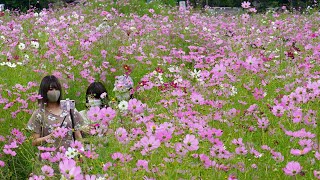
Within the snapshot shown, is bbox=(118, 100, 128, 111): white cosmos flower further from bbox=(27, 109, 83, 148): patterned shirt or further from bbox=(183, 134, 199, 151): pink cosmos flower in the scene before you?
bbox=(27, 109, 83, 148): patterned shirt

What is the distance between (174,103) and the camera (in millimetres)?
3789

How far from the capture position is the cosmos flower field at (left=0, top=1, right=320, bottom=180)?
98.9 inches

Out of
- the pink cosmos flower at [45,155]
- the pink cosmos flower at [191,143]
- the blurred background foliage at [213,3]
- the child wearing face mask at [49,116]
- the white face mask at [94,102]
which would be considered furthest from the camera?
the blurred background foliage at [213,3]

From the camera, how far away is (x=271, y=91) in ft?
14.3

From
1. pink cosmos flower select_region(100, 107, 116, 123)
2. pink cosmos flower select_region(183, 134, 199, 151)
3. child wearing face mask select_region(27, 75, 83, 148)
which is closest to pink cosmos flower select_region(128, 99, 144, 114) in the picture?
pink cosmos flower select_region(100, 107, 116, 123)

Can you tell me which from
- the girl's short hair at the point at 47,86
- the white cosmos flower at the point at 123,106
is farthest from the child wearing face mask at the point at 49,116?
the white cosmos flower at the point at 123,106

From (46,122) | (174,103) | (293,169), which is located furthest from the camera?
(174,103)

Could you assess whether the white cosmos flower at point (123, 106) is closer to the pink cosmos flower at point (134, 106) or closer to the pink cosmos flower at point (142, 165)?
the pink cosmos flower at point (134, 106)

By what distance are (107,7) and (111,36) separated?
16.7 feet

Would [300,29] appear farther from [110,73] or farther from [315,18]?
[110,73]

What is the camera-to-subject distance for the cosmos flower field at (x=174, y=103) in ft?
8.24

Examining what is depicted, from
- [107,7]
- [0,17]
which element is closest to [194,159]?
[0,17]

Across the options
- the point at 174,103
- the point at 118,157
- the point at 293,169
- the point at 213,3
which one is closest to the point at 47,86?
the point at 174,103

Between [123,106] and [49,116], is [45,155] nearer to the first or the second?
[123,106]
